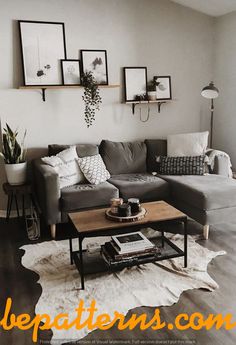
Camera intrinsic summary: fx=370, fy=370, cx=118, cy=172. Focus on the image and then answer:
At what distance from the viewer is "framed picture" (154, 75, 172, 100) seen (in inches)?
182

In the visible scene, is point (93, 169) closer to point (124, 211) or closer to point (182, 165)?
point (182, 165)

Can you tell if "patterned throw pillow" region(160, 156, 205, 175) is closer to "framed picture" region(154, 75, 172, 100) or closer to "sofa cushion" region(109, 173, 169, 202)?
"sofa cushion" region(109, 173, 169, 202)

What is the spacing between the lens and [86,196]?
11.6 ft

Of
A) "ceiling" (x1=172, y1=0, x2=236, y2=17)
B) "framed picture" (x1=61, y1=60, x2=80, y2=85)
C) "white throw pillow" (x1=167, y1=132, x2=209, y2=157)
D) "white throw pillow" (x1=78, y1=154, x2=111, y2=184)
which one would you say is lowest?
"white throw pillow" (x1=78, y1=154, x2=111, y2=184)

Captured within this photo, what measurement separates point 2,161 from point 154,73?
83.7 inches

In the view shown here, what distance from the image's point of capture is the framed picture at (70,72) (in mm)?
4145

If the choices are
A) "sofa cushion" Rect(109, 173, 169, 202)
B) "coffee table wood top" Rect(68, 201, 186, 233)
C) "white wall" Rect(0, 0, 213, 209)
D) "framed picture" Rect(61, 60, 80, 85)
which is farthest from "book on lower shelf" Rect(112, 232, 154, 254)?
"framed picture" Rect(61, 60, 80, 85)

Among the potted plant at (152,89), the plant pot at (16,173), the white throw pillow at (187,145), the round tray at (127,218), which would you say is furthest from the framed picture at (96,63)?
the round tray at (127,218)

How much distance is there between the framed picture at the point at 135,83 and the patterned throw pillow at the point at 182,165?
908mm

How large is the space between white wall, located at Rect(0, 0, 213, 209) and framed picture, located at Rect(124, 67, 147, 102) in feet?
0.27

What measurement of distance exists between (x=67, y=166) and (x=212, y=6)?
2.57m

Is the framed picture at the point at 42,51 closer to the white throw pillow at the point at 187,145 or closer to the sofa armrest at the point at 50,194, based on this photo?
the sofa armrest at the point at 50,194

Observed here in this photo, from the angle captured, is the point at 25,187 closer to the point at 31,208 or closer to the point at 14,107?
the point at 31,208

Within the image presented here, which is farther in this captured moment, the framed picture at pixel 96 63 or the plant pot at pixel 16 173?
the framed picture at pixel 96 63
